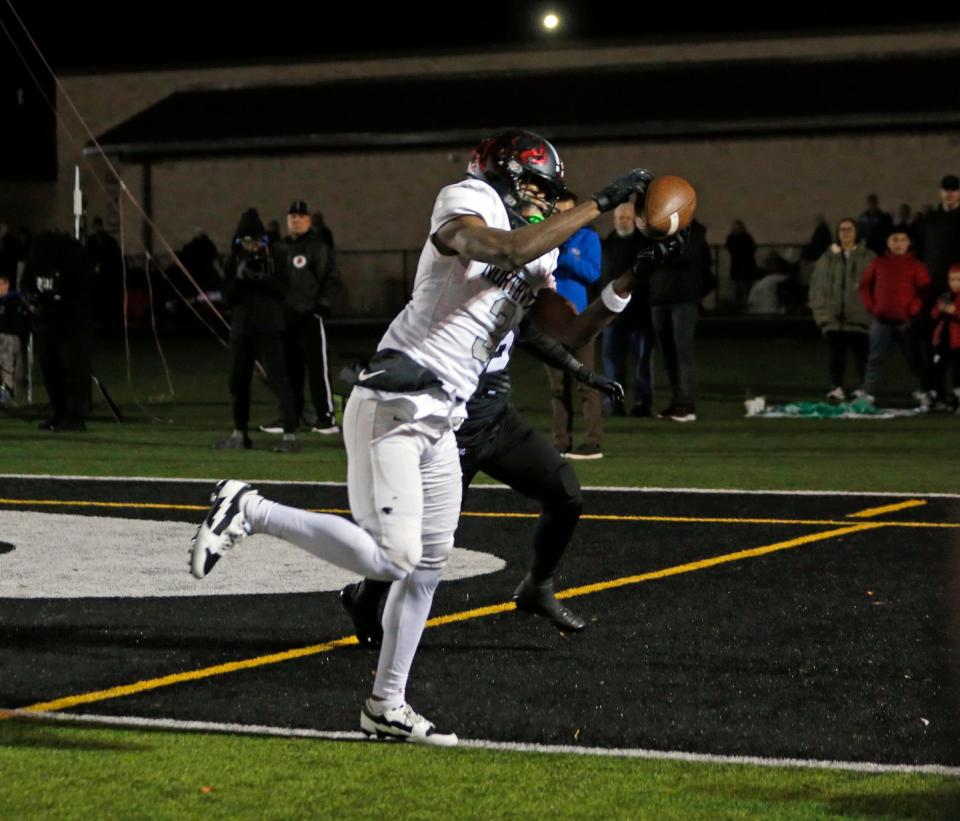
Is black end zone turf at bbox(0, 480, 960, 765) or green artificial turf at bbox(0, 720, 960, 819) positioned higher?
green artificial turf at bbox(0, 720, 960, 819)

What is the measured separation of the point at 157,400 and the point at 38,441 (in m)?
4.43

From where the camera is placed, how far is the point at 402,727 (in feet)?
20.2

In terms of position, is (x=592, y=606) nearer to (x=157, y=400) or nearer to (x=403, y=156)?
(x=157, y=400)

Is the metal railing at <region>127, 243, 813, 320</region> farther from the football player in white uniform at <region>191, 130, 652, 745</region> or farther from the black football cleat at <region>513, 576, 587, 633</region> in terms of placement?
the football player in white uniform at <region>191, 130, 652, 745</region>

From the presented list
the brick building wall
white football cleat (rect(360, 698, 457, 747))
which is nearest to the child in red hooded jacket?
white football cleat (rect(360, 698, 457, 747))

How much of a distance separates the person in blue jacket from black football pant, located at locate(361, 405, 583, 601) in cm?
443

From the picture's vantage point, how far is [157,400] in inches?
815

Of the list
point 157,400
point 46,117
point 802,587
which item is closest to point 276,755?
point 802,587

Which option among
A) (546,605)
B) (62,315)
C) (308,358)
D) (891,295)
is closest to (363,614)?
(546,605)

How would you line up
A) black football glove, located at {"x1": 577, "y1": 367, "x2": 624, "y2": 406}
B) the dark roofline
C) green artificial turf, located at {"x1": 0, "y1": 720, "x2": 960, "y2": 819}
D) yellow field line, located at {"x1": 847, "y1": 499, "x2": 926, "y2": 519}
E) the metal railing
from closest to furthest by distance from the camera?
green artificial turf, located at {"x1": 0, "y1": 720, "x2": 960, "y2": 819} → black football glove, located at {"x1": 577, "y1": 367, "x2": 624, "y2": 406} → yellow field line, located at {"x1": 847, "y1": 499, "x2": 926, "y2": 519} → the metal railing → the dark roofline

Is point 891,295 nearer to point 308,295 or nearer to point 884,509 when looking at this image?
point 308,295

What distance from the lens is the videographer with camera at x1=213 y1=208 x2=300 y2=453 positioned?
14828 millimetres

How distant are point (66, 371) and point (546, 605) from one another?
9764 millimetres

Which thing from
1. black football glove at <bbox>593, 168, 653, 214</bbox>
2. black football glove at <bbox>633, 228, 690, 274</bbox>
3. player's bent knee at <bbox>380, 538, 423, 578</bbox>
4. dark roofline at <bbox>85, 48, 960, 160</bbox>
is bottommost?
player's bent knee at <bbox>380, 538, 423, 578</bbox>
